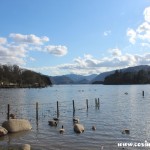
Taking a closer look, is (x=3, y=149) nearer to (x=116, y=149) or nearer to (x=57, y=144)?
(x=57, y=144)

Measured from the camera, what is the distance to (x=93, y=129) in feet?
122

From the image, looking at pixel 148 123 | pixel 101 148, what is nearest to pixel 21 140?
pixel 101 148

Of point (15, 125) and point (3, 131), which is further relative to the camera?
point (15, 125)

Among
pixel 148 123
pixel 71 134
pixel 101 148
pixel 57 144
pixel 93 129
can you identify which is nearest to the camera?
pixel 101 148

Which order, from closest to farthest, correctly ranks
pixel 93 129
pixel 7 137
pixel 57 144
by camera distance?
1. pixel 57 144
2. pixel 7 137
3. pixel 93 129

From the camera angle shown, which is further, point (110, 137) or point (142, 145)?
point (110, 137)

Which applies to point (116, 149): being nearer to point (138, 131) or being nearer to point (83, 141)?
point (83, 141)

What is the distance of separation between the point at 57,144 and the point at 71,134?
4.91 m

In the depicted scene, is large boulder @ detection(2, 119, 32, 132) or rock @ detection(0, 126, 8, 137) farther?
large boulder @ detection(2, 119, 32, 132)

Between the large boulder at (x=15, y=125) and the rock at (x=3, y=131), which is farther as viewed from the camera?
the large boulder at (x=15, y=125)

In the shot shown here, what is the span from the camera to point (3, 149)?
25.6 m

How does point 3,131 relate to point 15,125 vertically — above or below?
below

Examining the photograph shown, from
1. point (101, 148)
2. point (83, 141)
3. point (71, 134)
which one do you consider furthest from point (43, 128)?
point (101, 148)

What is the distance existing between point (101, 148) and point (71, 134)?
7.17 meters
